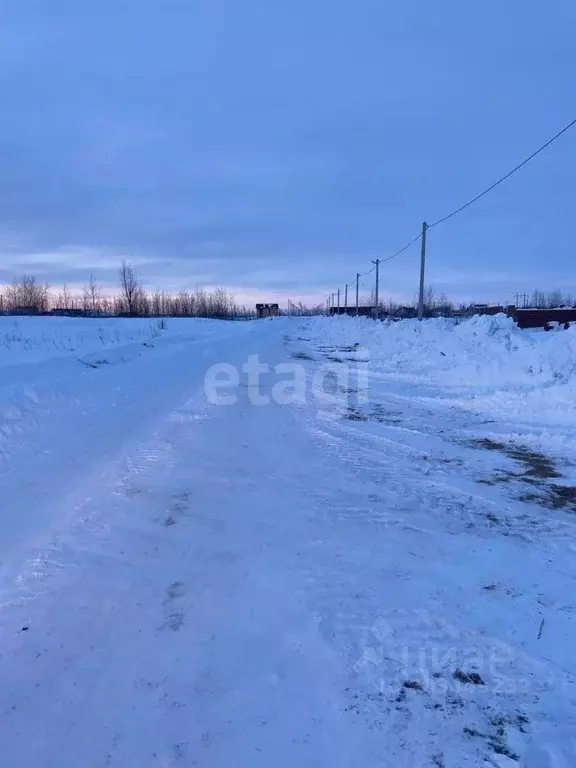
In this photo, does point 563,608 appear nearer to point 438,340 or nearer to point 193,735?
point 193,735

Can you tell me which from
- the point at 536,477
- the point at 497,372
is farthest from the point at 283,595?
the point at 497,372

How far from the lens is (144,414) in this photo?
926cm

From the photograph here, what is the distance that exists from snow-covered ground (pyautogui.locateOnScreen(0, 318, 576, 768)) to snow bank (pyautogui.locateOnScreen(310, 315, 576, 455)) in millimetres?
986

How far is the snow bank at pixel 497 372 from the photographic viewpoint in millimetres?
9242

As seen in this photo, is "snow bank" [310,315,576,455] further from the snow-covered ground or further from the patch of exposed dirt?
the snow-covered ground

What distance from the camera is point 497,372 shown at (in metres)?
12.9

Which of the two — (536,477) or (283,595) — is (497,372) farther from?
(283,595)

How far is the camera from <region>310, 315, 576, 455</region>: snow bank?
30.3 ft

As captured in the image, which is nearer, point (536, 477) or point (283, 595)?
point (283, 595)

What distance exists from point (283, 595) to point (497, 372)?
10667 mm

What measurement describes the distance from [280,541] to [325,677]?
1582mm

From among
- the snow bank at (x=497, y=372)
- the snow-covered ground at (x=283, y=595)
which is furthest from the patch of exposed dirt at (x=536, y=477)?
the snow bank at (x=497, y=372)

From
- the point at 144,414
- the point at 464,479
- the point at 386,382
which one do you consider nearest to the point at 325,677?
the point at 464,479

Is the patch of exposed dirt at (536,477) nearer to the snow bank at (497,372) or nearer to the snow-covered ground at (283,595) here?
the snow-covered ground at (283,595)
